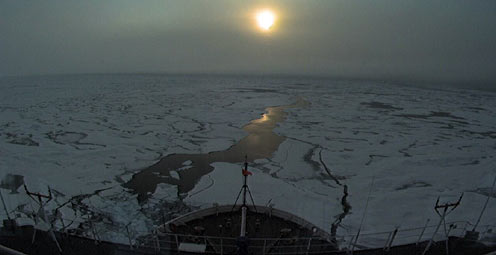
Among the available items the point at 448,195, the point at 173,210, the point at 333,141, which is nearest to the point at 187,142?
the point at 173,210

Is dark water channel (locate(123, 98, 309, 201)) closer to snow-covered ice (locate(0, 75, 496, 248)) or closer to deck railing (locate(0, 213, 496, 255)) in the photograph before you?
snow-covered ice (locate(0, 75, 496, 248))

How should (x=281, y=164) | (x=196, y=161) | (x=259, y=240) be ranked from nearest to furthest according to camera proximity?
1. (x=259, y=240)
2. (x=281, y=164)
3. (x=196, y=161)

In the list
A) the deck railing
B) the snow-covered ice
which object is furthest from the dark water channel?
the deck railing

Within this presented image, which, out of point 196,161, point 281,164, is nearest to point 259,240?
point 281,164

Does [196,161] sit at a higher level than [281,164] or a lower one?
lower

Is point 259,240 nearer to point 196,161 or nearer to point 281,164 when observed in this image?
point 281,164

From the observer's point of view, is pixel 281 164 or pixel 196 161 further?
pixel 196 161

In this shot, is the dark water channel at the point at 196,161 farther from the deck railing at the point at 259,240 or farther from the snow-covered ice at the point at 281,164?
the deck railing at the point at 259,240

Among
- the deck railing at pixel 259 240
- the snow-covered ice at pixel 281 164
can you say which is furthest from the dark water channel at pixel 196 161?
the deck railing at pixel 259 240
